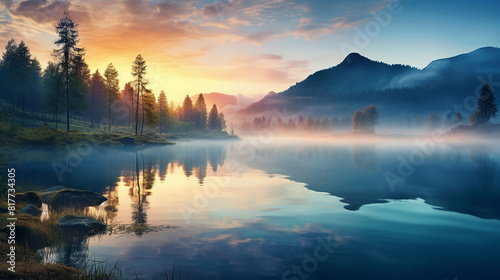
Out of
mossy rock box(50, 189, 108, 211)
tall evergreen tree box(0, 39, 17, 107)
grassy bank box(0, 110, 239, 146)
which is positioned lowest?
mossy rock box(50, 189, 108, 211)

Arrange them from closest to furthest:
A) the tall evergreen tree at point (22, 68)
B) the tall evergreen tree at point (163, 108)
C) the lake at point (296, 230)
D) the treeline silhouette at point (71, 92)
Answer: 1. the lake at point (296, 230)
2. the treeline silhouette at point (71, 92)
3. the tall evergreen tree at point (22, 68)
4. the tall evergreen tree at point (163, 108)

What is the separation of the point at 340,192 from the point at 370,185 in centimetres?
453

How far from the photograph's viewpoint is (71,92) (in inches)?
2709

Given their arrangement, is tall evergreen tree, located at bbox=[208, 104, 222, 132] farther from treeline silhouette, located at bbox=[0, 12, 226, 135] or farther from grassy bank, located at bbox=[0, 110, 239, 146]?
grassy bank, located at bbox=[0, 110, 239, 146]

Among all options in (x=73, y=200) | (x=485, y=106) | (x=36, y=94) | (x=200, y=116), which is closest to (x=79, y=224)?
(x=73, y=200)

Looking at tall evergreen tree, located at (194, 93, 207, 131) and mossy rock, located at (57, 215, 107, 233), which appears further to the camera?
tall evergreen tree, located at (194, 93, 207, 131)

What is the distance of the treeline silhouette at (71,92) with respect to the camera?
60.5 m

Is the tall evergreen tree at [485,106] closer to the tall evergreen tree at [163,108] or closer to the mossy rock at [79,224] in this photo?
the tall evergreen tree at [163,108]

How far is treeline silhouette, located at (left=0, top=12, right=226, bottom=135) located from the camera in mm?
60531

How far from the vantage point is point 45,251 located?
10.0 metres

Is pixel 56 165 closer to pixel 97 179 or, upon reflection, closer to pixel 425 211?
pixel 97 179

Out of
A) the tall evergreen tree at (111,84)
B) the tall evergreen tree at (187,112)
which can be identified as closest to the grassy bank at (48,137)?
the tall evergreen tree at (111,84)

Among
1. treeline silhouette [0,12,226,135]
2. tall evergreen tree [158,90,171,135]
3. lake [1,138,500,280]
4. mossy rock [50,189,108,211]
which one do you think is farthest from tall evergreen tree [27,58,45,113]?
mossy rock [50,189,108,211]

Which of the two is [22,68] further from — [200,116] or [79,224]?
[79,224]
